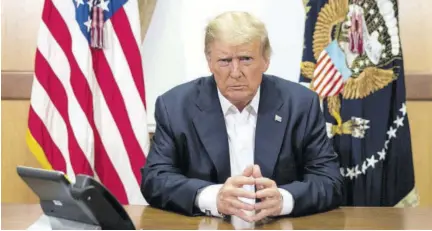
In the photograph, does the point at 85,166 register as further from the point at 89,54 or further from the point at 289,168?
the point at 289,168

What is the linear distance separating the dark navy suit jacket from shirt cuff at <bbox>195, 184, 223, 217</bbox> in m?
0.11

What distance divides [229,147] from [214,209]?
37cm

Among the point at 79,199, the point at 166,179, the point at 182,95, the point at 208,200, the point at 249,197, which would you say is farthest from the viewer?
the point at 182,95

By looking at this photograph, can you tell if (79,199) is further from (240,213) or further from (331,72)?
(331,72)

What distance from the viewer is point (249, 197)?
186 centimetres

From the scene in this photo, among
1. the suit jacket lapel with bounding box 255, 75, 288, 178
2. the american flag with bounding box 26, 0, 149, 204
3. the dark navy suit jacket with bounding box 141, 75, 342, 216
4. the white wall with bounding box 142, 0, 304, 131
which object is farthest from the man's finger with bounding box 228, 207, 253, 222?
the white wall with bounding box 142, 0, 304, 131

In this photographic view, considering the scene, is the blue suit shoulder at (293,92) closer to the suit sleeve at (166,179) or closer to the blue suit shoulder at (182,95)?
the blue suit shoulder at (182,95)

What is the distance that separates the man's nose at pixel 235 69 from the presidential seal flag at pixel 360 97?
94 centimetres

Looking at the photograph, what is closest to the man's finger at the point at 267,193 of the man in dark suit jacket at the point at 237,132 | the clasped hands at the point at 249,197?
the clasped hands at the point at 249,197

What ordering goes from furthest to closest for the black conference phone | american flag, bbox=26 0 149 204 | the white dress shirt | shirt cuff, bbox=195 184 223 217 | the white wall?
the white wall < american flag, bbox=26 0 149 204 < the white dress shirt < shirt cuff, bbox=195 184 223 217 < the black conference phone

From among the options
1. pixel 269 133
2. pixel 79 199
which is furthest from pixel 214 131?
pixel 79 199

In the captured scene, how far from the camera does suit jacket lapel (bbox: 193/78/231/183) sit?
2.21m

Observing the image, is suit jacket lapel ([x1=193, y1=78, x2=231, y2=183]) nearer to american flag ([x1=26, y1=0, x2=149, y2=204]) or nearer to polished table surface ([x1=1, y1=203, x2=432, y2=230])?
polished table surface ([x1=1, y1=203, x2=432, y2=230])

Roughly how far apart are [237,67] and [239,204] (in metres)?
0.53
